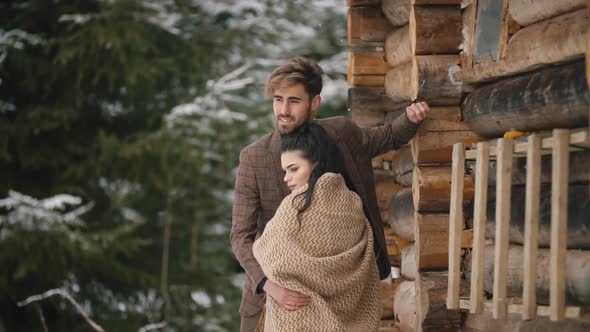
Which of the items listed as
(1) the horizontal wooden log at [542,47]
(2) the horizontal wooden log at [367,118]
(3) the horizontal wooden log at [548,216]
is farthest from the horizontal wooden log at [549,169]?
(2) the horizontal wooden log at [367,118]

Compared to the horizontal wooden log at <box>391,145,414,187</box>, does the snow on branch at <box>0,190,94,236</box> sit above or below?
below

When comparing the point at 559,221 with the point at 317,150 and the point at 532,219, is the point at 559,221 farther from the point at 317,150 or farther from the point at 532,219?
the point at 317,150

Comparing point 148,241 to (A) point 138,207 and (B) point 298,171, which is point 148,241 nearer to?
(A) point 138,207

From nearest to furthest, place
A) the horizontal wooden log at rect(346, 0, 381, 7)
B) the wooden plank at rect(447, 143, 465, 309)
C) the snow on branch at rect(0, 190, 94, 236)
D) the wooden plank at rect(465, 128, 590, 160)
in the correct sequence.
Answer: the wooden plank at rect(465, 128, 590, 160) < the wooden plank at rect(447, 143, 465, 309) < the horizontal wooden log at rect(346, 0, 381, 7) < the snow on branch at rect(0, 190, 94, 236)

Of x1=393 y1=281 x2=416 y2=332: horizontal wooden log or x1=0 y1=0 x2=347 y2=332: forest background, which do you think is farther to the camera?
x1=0 y1=0 x2=347 y2=332: forest background

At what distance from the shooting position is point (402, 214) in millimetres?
4922

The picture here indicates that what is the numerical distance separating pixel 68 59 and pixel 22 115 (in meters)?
0.91

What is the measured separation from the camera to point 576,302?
307cm

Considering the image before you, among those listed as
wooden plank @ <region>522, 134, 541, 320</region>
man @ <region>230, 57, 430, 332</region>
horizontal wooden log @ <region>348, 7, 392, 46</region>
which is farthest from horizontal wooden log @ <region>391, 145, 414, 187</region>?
wooden plank @ <region>522, 134, 541, 320</region>

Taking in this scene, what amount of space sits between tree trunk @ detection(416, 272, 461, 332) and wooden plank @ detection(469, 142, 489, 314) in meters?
0.56

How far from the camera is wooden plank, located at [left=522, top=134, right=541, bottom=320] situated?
115 inches

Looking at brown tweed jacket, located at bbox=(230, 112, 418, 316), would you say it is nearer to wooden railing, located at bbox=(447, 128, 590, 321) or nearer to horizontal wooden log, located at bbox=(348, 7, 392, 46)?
wooden railing, located at bbox=(447, 128, 590, 321)

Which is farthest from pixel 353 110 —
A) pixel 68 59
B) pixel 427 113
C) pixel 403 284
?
pixel 68 59

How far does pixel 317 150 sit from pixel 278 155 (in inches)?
20.5
